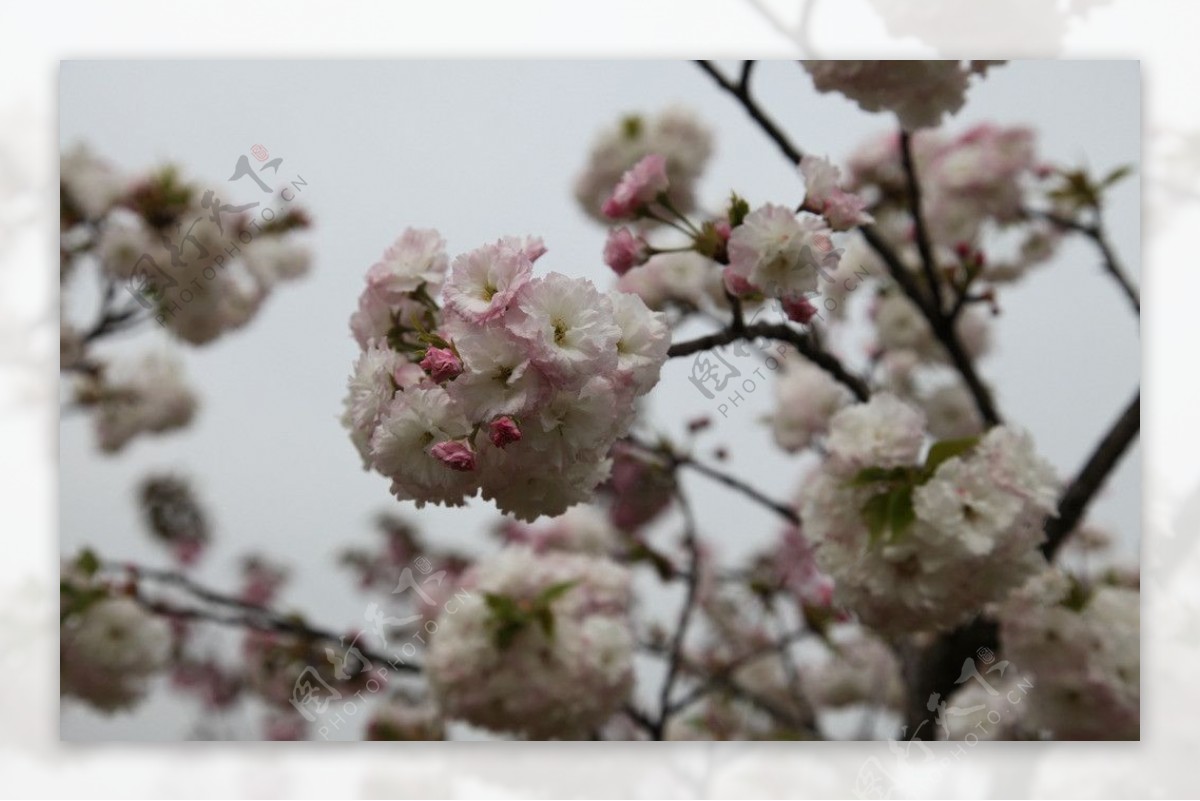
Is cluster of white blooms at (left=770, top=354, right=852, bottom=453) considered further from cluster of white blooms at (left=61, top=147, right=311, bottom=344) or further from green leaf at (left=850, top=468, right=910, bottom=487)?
cluster of white blooms at (left=61, top=147, right=311, bottom=344)

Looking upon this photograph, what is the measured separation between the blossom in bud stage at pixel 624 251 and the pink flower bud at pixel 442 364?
28 cm

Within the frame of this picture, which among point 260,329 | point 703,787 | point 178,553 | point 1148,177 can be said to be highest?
point 1148,177

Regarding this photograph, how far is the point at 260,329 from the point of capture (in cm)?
151

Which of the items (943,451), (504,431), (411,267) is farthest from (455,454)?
(943,451)

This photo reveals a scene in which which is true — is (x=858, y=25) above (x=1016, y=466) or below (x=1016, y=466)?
above

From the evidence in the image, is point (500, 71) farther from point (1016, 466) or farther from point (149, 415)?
point (1016, 466)

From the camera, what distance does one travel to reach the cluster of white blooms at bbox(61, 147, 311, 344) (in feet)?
4.81

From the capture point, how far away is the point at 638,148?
150cm

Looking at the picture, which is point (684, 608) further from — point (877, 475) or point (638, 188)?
point (638, 188)

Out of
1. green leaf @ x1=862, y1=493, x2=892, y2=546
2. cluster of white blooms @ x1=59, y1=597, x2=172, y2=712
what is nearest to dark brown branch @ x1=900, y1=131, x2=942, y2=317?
green leaf @ x1=862, y1=493, x2=892, y2=546

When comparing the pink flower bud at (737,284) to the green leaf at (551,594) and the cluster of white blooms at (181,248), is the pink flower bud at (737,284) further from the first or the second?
the cluster of white blooms at (181,248)

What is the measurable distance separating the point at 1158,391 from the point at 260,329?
123 cm

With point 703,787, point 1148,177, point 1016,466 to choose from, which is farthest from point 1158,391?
point 703,787

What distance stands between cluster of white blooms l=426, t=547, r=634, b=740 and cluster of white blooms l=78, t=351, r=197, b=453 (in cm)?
47
